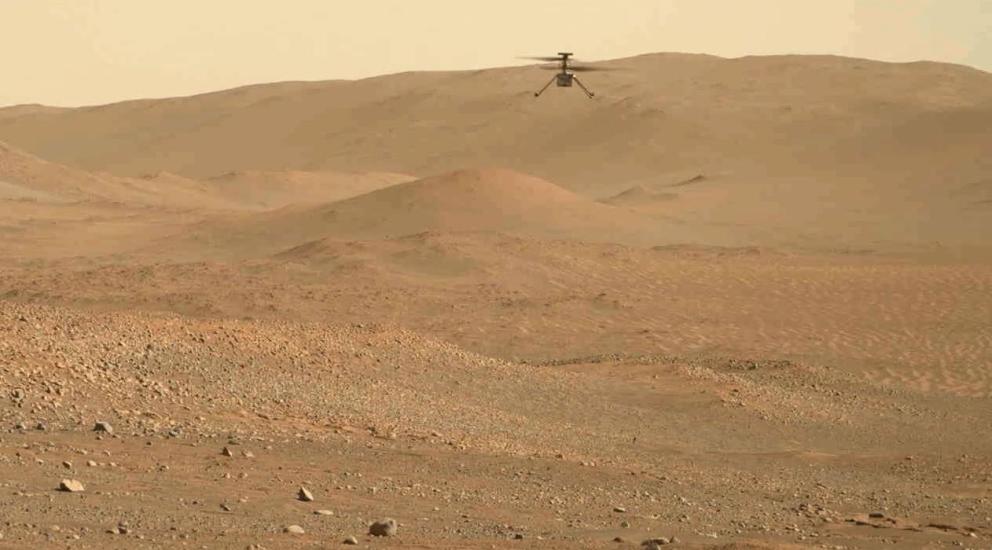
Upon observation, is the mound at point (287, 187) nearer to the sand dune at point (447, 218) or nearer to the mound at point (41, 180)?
the mound at point (41, 180)

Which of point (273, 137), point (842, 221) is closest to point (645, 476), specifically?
point (842, 221)

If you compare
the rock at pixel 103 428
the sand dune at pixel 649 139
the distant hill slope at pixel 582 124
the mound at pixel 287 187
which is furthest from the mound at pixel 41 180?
Answer: the rock at pixel 103 428

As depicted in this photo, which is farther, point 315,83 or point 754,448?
point 315,83

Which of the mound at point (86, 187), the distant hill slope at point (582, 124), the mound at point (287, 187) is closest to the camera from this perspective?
the mound at point (86, 187)

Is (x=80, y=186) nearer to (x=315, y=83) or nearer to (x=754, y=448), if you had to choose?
(x=754, y=448)

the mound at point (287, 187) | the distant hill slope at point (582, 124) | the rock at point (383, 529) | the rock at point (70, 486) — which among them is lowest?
the mound at point (287, 187)

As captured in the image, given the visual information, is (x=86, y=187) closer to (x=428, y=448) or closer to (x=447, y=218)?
(x=447, y=218)
